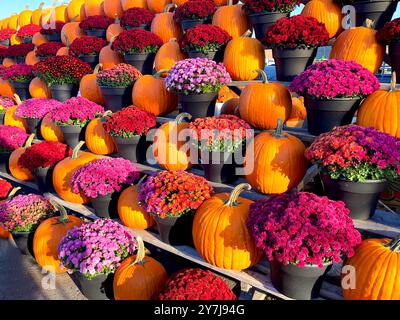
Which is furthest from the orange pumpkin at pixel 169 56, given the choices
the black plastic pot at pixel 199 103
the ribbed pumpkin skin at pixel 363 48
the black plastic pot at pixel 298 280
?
the black plastic pot at pixel 298 280

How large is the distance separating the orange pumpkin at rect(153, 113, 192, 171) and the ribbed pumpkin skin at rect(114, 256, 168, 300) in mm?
1001

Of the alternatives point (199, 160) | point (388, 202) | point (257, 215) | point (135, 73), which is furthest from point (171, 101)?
point (388, 202)

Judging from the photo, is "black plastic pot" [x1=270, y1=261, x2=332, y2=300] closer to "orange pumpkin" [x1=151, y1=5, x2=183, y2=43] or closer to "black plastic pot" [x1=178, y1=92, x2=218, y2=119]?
"black plastic pot" [x1=178, y1=92, x2=218, y2=119]

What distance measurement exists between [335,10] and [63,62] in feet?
12.0

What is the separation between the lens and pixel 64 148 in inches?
171

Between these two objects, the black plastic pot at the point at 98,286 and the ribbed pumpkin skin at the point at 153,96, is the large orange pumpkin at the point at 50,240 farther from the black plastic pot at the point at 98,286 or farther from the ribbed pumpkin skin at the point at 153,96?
the ribbed pumpkin skin at the point at 153,96

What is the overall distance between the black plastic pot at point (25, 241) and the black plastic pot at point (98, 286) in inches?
44.1

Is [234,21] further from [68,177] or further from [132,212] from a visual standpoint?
[68,177]

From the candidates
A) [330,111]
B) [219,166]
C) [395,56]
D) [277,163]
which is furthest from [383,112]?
[219,166]

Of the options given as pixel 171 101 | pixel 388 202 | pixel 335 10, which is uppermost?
pixel 335 10

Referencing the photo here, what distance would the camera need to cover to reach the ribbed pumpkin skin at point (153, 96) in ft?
13.0

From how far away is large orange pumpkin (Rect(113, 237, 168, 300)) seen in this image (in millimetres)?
2680

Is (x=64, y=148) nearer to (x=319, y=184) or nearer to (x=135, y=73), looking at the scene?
(x=135, y=73)

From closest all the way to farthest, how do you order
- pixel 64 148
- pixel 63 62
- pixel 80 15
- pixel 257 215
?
pixel 257 215
pixel 64 148
pixel 63 62
pixel 80 15
